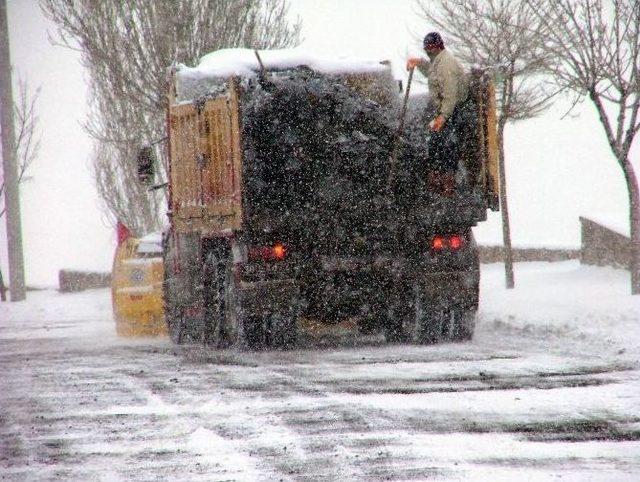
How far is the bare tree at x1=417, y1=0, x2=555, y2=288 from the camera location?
19.1 meters

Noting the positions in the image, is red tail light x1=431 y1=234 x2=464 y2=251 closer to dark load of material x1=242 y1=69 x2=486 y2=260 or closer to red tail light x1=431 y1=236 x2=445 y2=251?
red tail light x1=431 y1=236 x2=445 y2=251

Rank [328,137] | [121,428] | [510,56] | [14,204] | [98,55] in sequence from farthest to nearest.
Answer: [14,204] → [98,55] → [510,56] → [328,137] → [121,428]

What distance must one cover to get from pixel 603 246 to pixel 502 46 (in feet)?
13.6

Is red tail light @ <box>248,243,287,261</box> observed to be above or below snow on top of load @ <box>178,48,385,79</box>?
below

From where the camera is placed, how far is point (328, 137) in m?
12.7

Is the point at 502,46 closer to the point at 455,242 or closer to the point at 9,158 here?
the point at 455,242

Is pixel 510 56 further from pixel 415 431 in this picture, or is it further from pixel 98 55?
pixel 415 431

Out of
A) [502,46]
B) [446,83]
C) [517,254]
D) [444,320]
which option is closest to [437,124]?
[446,83]

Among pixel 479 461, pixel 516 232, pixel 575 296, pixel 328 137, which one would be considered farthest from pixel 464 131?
pixel 516 232

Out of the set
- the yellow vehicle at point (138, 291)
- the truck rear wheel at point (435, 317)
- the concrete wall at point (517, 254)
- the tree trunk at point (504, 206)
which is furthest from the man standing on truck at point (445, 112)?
the concrete wall at point (517, 254)

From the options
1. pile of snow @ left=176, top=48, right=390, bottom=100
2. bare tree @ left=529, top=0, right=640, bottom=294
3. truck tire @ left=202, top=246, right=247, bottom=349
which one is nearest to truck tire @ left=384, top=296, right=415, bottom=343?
truck tire @ left=202, top=246, right=247, bottom=349

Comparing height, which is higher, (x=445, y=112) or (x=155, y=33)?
(x=155, y=33)

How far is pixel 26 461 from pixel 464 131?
7.46m

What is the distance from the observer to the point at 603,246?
2166 cm
